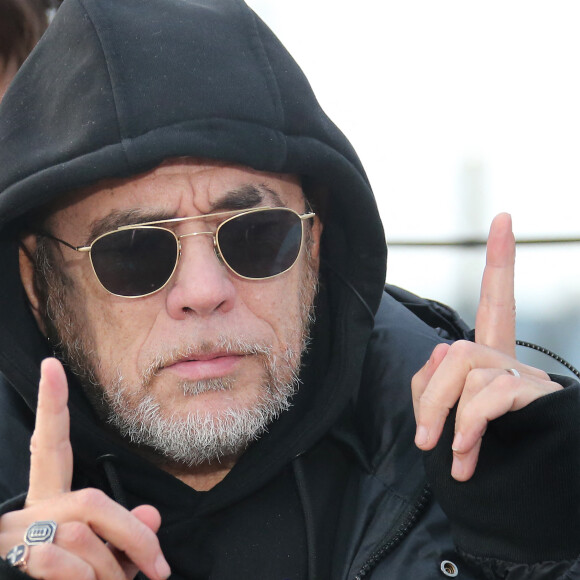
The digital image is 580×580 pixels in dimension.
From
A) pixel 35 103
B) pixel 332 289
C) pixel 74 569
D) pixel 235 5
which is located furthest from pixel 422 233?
pixel 74 569

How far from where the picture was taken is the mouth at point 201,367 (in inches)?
74.1

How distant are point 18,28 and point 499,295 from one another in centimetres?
162

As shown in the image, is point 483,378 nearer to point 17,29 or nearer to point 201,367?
point 201,367

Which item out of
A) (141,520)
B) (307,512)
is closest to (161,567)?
(141,520)

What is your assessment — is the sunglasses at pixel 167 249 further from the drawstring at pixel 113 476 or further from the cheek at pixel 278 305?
the drawstring at pixel 113 476

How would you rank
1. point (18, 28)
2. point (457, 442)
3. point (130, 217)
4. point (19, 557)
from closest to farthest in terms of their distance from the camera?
1. point (19, 557)
2. point (457, 442)
3. point (130, 217)
4. point (18, 28)

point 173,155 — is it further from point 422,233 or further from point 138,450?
point 422,233

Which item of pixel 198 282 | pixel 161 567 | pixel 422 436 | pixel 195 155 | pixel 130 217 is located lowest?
pixel 161 567

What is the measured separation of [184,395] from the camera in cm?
191

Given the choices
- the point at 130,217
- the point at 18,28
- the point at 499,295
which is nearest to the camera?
the point at 499,295

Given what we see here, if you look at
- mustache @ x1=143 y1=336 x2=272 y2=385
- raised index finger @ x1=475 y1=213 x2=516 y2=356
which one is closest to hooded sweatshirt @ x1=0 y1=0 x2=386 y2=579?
mustache @ x1=143 y1=336 x2=272 y2=385

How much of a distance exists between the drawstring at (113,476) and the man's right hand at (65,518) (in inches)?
20.2

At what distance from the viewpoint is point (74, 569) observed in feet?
4.29

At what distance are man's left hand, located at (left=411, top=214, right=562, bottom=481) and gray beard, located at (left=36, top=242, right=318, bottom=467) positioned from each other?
1.31ft
